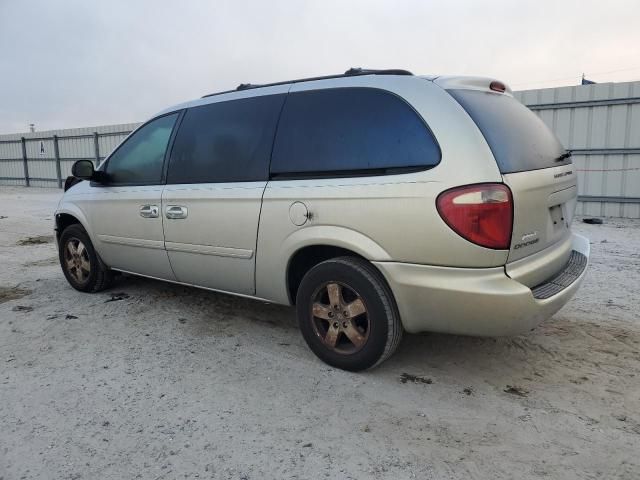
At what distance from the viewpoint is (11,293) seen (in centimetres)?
529

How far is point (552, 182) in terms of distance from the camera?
10.1 ft

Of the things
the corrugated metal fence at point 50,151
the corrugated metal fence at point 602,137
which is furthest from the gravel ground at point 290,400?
the corrugated metal fence at point 50,151

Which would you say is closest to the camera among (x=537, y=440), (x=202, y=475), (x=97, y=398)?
(x=202, y=475)

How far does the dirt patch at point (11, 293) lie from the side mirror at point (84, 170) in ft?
5.05

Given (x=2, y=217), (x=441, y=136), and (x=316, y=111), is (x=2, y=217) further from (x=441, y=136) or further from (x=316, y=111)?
(x=441, y=136)

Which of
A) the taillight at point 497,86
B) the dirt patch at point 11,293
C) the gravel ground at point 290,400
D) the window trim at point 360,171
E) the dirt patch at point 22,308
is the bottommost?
the gravel ground at point 290,400

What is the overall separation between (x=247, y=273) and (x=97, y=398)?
4.16 ft

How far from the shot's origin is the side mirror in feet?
15.1

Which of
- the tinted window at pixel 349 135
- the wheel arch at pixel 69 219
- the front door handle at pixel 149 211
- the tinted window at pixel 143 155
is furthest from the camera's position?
the wheel arch at pixel 69 219

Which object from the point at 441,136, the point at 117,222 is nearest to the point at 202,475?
the point at 441,136

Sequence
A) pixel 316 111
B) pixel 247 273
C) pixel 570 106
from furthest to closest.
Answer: pixel 570 106 → pixel 247 273 → pixel 316 111

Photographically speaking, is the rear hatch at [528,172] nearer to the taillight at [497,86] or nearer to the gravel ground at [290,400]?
the taillight at [497,86]

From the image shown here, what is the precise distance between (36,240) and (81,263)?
4336 mm

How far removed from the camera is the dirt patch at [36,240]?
8.48 m
